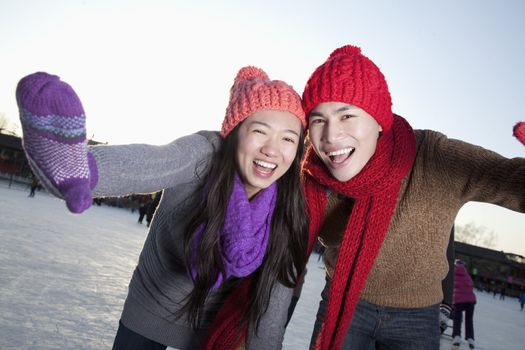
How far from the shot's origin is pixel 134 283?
1.90 metres

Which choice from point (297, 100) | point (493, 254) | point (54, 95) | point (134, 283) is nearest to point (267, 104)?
point (297, 100)

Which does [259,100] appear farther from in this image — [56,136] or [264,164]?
[56,136]

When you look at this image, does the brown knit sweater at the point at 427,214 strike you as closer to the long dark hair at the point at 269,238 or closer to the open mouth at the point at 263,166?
the long dark hair at the point at 269,238

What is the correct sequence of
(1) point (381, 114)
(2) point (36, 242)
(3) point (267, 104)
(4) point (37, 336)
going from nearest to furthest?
(3) point (267, 104)
(1) point (381, 114)
(4) point (37, 336)
(2) point (36, 242)

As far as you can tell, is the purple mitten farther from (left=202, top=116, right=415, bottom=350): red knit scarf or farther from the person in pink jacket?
the person in pink jacket

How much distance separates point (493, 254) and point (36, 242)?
43140mm

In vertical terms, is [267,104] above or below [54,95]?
above

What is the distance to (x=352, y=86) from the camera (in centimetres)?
171

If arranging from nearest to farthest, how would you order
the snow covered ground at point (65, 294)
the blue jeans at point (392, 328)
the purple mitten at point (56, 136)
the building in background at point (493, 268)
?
the purple mitten at point (56, 136)
the blue jeans at point (392, 328)
the snow covered ground at point (65, 294)
the building in background at point (493, 268)

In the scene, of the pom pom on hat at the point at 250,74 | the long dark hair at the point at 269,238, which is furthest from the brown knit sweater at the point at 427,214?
the pom pom on hat at the point at 250,74

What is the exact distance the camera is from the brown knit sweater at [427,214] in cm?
162

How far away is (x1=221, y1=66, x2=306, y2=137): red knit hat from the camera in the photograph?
1.67 m

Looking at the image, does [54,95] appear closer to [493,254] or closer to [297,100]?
[297,100]

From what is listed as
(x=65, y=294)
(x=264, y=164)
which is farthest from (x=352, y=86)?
(x=65, y=294)
